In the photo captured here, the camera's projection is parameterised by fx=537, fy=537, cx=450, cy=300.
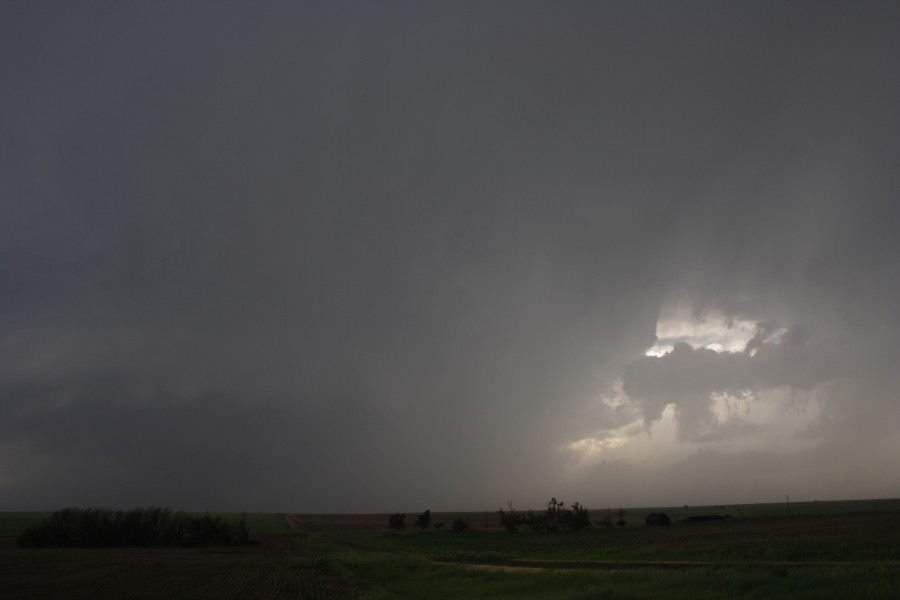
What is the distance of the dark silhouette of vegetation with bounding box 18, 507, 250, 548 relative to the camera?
87500 millimetres

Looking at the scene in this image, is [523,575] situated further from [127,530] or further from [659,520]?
[127,530]

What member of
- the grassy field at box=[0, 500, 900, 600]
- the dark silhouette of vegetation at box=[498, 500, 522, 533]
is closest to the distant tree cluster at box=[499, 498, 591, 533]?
the dark silhouette of vegetation at box=[498, 500, 522, 533]

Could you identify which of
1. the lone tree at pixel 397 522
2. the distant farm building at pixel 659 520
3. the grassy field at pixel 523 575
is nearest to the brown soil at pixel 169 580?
the grassy field at pixel 523 575

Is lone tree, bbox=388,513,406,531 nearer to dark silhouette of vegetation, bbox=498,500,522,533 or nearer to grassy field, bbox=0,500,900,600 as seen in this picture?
dark silhouette of vegetation, bbox=498,500,522,533

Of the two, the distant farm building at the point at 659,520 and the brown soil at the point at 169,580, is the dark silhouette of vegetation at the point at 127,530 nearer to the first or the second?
the brown soil at the point at 169,580

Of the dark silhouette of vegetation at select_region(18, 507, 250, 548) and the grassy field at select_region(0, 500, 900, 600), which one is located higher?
the grassy field at select_region(0, 500, 900, 600)

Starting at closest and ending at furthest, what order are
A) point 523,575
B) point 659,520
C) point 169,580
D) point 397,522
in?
point 523,575 < point 169,580 < point 659,520 < point 397,522

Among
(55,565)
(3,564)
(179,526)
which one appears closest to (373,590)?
(55,565)

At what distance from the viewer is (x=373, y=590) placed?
1177 inches

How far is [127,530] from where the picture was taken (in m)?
93.9

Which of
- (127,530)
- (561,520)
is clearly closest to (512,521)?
(561,520)

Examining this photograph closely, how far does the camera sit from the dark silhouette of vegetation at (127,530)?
3445 inches

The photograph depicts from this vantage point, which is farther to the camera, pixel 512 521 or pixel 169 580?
pixel 512 521

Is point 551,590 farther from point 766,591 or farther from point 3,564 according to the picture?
point 3,564
